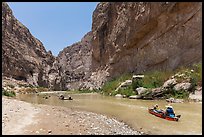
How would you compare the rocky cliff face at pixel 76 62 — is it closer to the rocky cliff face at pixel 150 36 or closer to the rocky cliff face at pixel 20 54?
the rocky cliff face at pixel 20 54

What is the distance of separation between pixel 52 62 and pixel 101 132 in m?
92.7

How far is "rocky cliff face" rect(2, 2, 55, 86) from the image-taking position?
71.9m

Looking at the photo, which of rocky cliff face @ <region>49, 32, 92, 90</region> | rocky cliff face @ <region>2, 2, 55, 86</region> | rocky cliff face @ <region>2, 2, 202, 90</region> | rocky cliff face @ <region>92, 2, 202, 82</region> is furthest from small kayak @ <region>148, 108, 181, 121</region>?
rocky cliff face @ <region>49, 32, 92, 90</region>

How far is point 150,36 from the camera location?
42469mm

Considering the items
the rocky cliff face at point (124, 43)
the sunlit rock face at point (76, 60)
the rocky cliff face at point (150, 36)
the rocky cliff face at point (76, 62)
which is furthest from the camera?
the sunlit rock face at point (76, 60)

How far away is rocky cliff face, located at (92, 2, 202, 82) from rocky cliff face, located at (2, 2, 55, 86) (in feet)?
87.3

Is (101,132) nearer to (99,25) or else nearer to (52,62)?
(99,25)

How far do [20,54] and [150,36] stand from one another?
48218 mm

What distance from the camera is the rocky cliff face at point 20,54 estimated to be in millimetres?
71938

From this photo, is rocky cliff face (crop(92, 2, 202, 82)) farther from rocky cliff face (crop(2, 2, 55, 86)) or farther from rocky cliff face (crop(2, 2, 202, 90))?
rocky cliff face (crop(2, 2, 55, 86))

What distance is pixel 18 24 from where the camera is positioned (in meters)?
83.4

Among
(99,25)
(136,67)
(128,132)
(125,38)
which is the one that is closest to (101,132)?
(128,132)

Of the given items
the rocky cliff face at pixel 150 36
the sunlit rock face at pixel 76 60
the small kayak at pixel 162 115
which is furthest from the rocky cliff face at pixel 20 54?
the small kayak at pixel 162 115

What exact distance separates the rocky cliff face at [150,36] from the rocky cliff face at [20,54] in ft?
87.3
